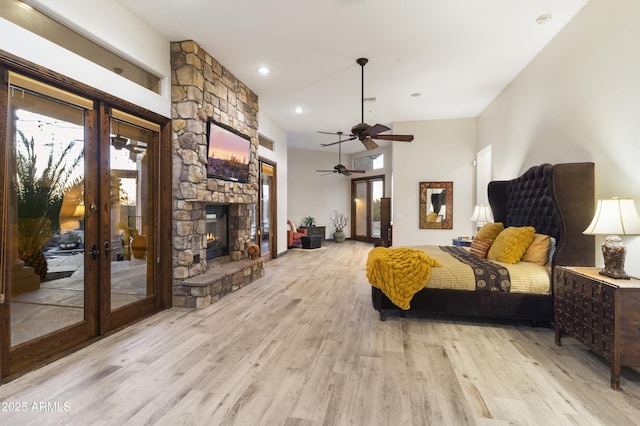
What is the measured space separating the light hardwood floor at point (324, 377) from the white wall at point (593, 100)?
1.25 metres

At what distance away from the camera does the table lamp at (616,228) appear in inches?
90.3

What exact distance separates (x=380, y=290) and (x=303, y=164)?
8.43m

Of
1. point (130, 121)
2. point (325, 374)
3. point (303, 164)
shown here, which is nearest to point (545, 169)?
point (325, 374)

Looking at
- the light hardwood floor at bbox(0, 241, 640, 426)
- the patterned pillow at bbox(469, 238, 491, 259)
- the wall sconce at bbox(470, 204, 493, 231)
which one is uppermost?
the wall sconce at bbox(470, 204, 493, 231)

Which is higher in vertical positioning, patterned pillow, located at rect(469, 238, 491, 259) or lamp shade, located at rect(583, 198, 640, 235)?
lamp shade, located at rect(583, 198, 640, 235)

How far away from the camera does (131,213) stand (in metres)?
3.48

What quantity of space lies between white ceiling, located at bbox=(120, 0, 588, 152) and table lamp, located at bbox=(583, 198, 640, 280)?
7.37 feet

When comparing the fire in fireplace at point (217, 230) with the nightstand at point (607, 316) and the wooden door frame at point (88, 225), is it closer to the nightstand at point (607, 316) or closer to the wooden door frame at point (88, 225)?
the wooden door frame at point (88, 225)

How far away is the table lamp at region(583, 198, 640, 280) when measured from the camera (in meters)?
2.29

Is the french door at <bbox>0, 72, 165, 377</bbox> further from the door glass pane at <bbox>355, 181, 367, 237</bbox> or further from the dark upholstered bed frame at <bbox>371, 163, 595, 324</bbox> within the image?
the door glass pane at <bbox>355, 181, 367, 237</bbox>

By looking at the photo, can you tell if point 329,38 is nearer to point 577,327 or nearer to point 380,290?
point 380,290

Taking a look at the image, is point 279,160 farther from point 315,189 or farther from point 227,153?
point 315,189

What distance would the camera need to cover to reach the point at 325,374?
2348 millimetres

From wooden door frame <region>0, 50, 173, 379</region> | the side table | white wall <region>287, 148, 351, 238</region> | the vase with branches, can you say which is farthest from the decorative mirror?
the vase with branches
